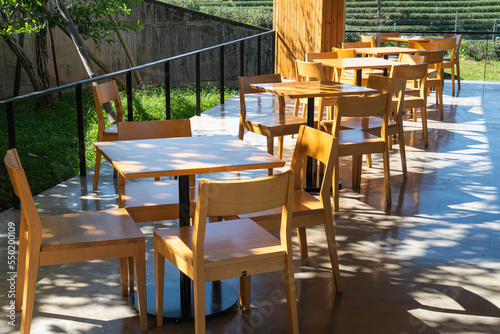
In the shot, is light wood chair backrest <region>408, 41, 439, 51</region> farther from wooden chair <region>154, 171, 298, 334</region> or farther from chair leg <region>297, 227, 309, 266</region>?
wooden chair <region>154, 171, 298, 334</region>

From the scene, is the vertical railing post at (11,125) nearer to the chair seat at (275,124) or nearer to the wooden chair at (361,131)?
the chair seat at (275,124)

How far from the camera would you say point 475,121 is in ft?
25.6

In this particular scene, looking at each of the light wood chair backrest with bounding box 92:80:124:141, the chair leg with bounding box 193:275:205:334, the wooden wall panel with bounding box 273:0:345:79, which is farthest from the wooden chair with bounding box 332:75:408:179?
the wooden wall panel with bounding box 273:0:345:79

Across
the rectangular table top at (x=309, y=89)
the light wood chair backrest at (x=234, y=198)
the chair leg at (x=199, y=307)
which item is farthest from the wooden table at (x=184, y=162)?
the rectangular table top at (x=309, y=89)

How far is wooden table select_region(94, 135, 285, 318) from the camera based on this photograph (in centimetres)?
265

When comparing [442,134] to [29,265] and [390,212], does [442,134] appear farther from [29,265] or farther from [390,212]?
[29,265]

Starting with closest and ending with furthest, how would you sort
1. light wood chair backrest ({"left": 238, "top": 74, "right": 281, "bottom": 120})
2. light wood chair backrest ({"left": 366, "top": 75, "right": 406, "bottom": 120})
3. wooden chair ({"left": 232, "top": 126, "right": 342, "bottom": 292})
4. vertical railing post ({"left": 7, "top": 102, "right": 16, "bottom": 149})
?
wooden chair ({"left": 232, "top": 126, "right": 342, "bottom": 292}), vertical railing post ({"left": 7, "top": 102, "right": 16, "bottom": 149}), light wood chair backrest ({"left": 366, "top": 75, "right": 406, "bottom": 120}), light wood chair backrest ({"left": 238, "top": 74, "right": 281, "bottom": 120})

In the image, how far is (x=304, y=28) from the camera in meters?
A: 9.85

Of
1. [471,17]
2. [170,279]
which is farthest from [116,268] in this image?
[471,17]

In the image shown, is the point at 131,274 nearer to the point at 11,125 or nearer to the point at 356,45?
the point at 11,125

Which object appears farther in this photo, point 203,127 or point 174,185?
point 203,127

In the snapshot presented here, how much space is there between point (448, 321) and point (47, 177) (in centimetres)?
468

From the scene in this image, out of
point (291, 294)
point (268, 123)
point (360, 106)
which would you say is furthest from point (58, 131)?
point (291, 294)

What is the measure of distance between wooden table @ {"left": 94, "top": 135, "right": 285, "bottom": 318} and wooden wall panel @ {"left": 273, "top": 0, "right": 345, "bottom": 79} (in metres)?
6.73
